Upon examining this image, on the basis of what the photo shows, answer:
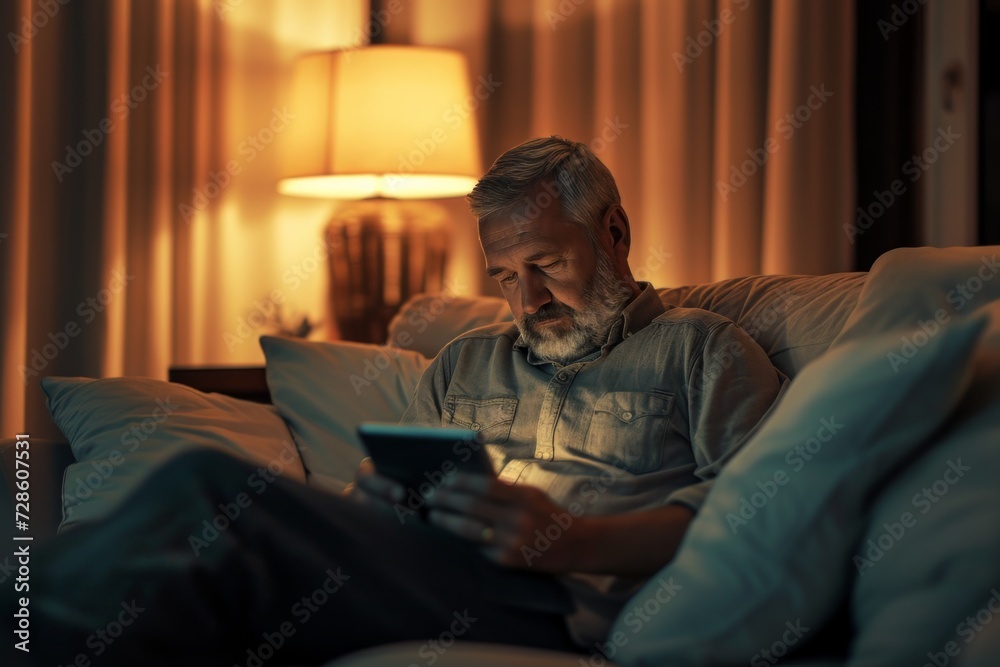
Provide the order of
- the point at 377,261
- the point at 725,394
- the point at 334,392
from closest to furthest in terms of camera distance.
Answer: the point at 725,394, the point at 334,392, the point at 377,261

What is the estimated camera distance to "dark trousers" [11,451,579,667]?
0.91m

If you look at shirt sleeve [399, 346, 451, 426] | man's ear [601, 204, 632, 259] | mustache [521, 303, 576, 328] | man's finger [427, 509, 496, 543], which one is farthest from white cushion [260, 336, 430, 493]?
man's finger [427, 509, 496, 543]

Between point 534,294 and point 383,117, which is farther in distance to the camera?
point 383,117

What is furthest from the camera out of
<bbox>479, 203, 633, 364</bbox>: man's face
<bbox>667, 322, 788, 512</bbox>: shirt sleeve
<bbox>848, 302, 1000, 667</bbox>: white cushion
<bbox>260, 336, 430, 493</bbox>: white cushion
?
<bbox>260, 336, 430, 493</bbox>: white cushion

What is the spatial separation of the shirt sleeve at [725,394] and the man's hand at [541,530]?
0.41 ft

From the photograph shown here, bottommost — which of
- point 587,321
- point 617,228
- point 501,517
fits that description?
point 501,517

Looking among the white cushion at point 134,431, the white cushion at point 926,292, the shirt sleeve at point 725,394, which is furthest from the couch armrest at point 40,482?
the white cushion at point 926,292

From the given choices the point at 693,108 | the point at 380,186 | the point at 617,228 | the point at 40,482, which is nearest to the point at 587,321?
the point at 617,228

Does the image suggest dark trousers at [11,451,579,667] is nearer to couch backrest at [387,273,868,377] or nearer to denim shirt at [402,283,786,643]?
denim shirt at [402,283,786,643]

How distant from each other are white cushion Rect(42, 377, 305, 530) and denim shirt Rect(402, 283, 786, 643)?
0.98 ft

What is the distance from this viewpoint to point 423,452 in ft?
3.40

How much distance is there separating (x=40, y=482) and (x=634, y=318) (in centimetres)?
98

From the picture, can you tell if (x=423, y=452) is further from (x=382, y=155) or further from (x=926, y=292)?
(x=382, y=155)

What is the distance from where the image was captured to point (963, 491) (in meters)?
0.82
